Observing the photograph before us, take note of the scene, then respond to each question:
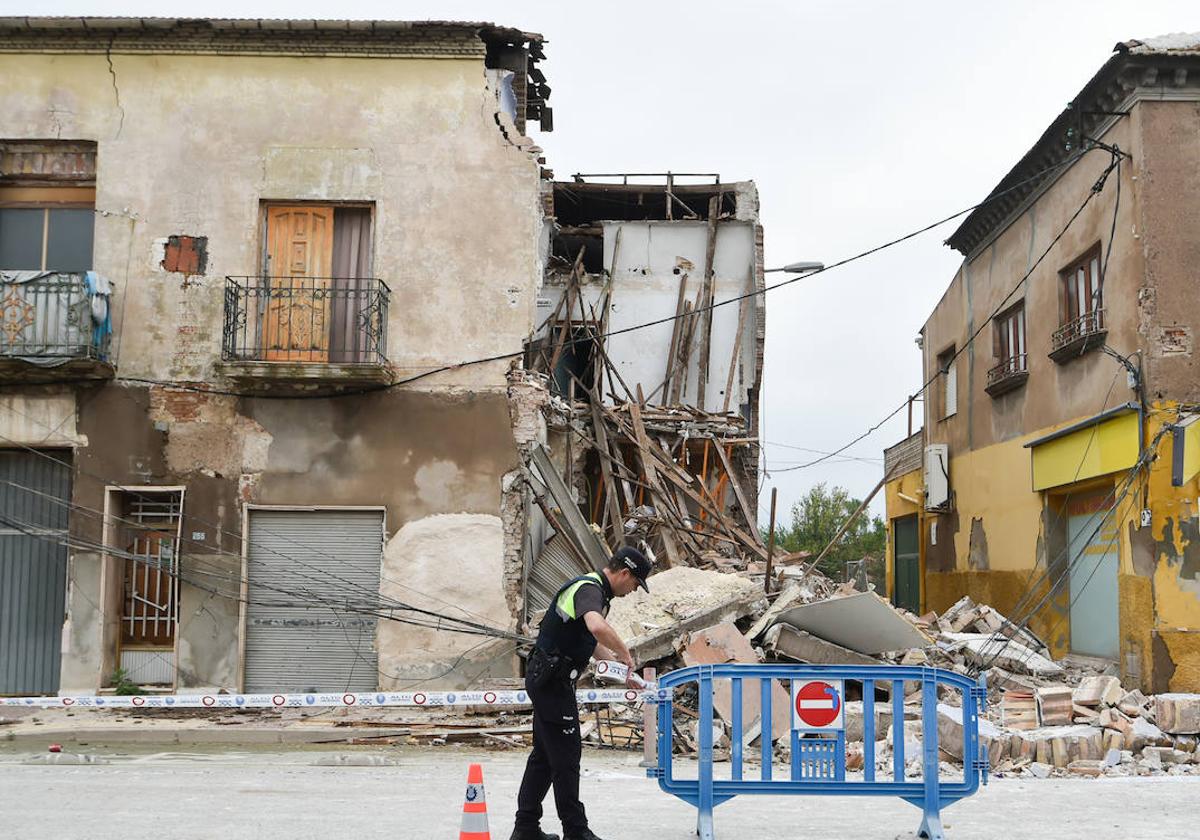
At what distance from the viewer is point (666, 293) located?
76.0 feet

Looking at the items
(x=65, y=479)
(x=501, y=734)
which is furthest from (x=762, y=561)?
(x=65, y=479)

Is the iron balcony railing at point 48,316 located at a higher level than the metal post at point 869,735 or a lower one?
higher

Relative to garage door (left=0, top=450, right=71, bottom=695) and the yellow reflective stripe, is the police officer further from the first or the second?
garage door (left=0, top=450, right=71, bottom=695)

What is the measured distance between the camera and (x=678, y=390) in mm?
22391

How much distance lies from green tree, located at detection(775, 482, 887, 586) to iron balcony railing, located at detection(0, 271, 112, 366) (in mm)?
32738

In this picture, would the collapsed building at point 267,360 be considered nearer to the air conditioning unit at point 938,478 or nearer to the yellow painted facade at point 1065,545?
the yellow painted facade at point 1065,545

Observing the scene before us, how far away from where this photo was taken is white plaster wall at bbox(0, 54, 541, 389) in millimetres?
14719

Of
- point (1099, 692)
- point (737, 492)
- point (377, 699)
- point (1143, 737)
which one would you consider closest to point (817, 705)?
point (377, 699)

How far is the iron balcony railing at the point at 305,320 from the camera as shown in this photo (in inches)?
573

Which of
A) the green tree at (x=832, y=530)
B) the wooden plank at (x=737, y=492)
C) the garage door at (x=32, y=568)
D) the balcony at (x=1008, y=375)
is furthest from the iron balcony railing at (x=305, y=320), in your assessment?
the green tree at (x=832, y=530)

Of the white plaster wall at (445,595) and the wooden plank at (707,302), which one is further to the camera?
the wooden plank at (707,302)

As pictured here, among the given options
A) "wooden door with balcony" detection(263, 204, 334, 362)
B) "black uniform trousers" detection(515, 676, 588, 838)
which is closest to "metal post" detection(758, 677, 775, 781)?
"black uniform trousers" detection(515, 676, 588, 838)

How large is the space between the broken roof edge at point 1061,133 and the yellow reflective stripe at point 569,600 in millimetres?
10446

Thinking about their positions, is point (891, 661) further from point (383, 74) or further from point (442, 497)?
point (383, 74)
